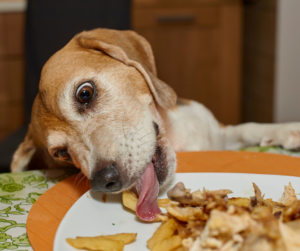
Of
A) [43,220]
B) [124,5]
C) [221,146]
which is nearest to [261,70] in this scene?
[124,5]

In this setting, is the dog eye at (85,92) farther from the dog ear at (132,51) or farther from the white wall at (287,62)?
the white wall at (287,62)

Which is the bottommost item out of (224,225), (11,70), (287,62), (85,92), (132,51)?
(11,70)

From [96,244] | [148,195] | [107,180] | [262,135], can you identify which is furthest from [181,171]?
[262,135]

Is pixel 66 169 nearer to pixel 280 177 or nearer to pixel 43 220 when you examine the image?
pixel 43 220

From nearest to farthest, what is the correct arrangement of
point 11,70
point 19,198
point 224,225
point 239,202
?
point 224,225 → point 239,202 → point 19,198 → point 11,70

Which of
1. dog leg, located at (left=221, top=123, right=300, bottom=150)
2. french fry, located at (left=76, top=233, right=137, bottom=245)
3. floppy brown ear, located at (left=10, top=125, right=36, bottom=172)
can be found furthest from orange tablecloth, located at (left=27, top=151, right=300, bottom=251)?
floppy brown ear, located at (left=10, top=125, right=36, bottom=172)

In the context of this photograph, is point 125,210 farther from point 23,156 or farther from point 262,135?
point 262,135

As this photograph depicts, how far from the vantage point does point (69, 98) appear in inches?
58.2

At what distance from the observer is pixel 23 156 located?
1.90m

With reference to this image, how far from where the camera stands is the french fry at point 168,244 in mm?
933

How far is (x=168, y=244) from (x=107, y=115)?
0.68m

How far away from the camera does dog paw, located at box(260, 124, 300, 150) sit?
1.81 m

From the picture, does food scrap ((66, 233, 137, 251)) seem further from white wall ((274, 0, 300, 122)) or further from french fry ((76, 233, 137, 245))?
white wall ((274, 0, 300, 122))

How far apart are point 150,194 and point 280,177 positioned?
46cm
